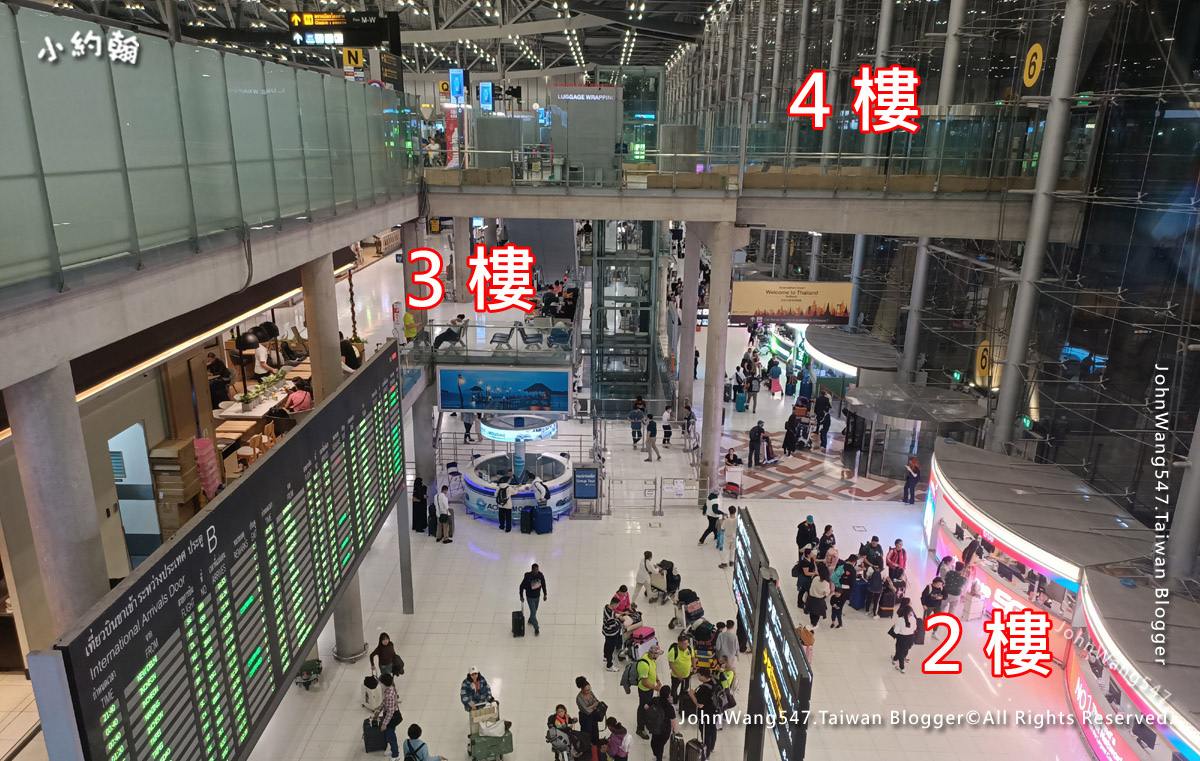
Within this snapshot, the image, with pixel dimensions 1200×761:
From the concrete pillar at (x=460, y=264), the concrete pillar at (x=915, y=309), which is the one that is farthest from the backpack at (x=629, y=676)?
the concrete pillar at (x=460, y=264)

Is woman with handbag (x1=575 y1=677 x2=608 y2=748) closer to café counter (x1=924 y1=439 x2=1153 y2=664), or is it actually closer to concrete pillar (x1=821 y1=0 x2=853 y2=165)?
café counter (x1=924 y1=439 x2=1153 y2=664)

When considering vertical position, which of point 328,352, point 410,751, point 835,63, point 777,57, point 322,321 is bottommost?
point 410,751

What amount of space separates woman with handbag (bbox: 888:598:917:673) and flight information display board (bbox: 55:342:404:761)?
829 cm

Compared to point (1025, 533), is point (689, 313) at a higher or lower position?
higher

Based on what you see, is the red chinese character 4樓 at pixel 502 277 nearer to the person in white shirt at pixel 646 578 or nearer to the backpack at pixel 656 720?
the person in white shirt at pixel 646 578

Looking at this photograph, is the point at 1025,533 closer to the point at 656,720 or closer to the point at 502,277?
the point at 656,720

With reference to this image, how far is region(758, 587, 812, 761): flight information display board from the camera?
6230 mm

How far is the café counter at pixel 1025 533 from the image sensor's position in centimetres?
1138

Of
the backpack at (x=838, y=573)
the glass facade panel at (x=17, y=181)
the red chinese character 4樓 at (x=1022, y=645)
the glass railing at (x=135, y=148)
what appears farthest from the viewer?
the backpack at (x=838, y=573)

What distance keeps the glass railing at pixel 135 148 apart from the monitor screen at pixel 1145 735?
10941mm

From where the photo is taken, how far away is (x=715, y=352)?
58.3 ft

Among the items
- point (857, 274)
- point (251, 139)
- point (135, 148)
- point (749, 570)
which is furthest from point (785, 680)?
point (857, 274)

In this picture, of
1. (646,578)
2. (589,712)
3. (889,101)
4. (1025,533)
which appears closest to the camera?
(589,712)

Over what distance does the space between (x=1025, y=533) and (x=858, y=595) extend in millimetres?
3116
